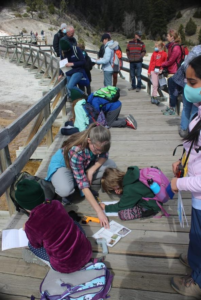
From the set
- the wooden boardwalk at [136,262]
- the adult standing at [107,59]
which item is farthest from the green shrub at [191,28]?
the wooden boardwalk at [136,262]

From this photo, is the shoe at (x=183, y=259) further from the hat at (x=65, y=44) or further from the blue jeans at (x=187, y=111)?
the hat at (x=65, y=44)

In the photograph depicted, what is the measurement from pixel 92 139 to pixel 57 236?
1.12 metres

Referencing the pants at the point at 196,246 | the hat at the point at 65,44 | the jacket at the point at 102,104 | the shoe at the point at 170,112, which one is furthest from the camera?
the shoe at the point at 170,112

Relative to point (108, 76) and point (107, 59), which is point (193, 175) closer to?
point (107, 59)

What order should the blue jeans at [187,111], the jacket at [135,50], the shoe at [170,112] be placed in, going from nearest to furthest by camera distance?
the blue jeans at [187,111]
the shoe at [170,112]
the jacket at [135,50]

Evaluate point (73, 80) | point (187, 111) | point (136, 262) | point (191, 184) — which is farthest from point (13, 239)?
point (73, 80)

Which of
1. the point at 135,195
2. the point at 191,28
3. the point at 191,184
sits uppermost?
the point at 191,28

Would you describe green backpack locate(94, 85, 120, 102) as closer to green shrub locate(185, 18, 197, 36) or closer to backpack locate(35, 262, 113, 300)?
backpack locate(35, 262, 113, 300)

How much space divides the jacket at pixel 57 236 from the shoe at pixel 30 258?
14.4 inches

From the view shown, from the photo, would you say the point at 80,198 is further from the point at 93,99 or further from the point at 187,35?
the point at 187,35

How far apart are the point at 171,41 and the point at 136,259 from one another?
4.68 metres

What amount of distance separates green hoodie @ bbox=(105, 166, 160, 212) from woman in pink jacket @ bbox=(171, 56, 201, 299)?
35.1 inches

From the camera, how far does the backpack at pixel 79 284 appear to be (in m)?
1.99

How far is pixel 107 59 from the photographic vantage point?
7113mm
